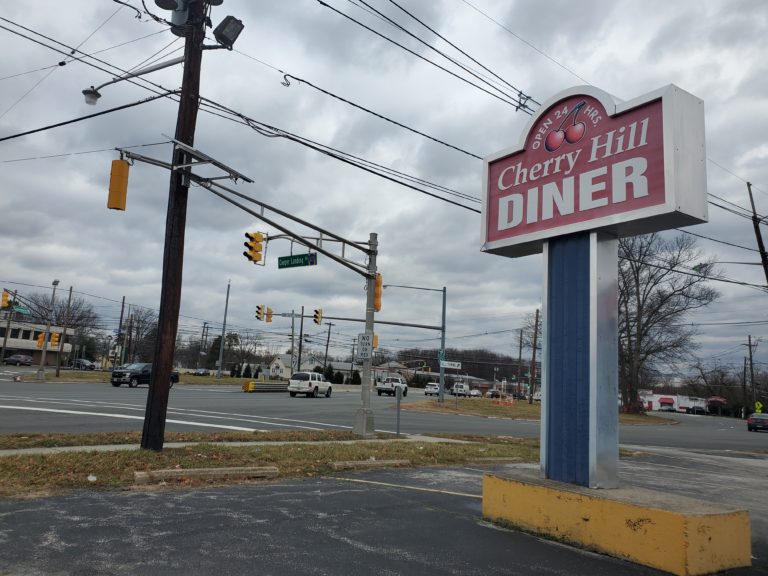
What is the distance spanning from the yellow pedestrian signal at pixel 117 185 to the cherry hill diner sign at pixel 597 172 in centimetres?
651

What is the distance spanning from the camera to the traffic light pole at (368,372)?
15.5 m

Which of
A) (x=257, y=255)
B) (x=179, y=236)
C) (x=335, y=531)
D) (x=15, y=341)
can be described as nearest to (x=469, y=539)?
(x=335, y=531)

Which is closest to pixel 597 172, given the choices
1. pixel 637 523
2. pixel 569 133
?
pixel 569 133

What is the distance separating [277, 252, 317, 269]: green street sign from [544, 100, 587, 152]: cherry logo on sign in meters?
10.1

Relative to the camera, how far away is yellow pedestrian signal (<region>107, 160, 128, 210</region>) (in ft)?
32.5

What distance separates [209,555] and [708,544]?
4217mm

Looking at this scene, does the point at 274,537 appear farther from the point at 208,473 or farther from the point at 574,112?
the point at 574,112

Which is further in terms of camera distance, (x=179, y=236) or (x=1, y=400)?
(x=1, y=400)

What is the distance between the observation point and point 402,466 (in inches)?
432

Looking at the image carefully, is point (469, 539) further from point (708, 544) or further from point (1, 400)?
point (1, 400)

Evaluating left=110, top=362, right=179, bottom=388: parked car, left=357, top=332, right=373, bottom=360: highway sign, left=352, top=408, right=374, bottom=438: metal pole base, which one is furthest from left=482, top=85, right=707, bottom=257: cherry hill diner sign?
left=110, top=362, right=179, bottom=388: parked car

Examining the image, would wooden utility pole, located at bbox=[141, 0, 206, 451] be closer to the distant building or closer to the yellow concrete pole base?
the yellow concrete pole base

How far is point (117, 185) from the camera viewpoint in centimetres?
998

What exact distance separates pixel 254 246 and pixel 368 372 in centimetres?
484
